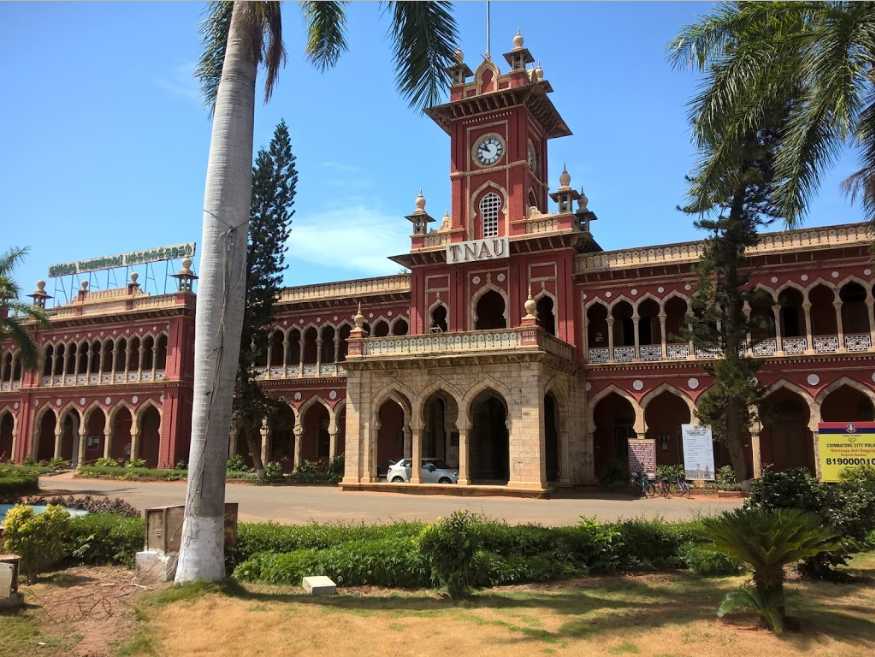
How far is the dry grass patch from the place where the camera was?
6422 mm

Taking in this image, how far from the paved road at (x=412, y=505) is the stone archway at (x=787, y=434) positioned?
555 centimetres

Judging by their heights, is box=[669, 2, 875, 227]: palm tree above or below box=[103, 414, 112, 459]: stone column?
above

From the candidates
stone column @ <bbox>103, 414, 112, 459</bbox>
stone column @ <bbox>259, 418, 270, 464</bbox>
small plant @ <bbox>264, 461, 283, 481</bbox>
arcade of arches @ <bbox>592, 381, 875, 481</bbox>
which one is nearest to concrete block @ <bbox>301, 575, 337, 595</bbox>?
arcade of arches @ <bbox>592, 381, 875, 481</bbox>

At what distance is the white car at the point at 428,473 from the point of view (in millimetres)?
24062

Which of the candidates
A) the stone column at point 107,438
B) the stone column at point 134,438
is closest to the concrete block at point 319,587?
the stone column at point 134,438

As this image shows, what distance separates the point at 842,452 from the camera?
561 inches

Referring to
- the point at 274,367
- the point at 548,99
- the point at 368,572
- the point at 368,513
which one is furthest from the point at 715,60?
the point at 274,367

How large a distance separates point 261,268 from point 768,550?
27.6 metres

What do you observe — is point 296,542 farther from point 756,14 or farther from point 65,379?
point 65,379

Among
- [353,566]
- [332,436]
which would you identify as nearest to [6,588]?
[353,566]

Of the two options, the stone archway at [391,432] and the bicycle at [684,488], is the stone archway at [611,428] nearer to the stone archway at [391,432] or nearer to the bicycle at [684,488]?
the bicycle at [684,488]

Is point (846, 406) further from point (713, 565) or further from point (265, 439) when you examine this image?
point (265, 439)

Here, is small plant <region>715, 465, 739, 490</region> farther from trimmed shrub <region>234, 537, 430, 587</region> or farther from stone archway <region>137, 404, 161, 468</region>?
stone archway <region>137, 404, 161, 468</region>

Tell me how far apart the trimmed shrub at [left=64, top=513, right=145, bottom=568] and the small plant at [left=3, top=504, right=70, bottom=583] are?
785mm
